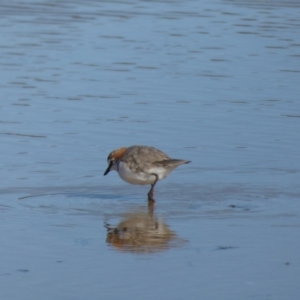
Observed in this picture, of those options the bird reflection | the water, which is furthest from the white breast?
the bird reflection

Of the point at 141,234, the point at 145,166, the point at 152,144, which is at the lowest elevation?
the point at 152,144

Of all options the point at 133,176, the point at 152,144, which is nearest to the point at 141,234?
the point at 133,176

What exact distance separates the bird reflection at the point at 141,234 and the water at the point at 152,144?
0.7 inches

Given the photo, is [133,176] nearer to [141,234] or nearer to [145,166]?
[145,166]

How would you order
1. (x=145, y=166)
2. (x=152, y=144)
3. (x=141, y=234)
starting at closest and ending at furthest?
(x=141, y=234) → (x=145, y=166) → (x=152, y=144)

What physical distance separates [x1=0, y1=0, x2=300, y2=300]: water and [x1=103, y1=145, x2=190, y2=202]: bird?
214mm

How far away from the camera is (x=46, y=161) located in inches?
460

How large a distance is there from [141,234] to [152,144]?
137 inches

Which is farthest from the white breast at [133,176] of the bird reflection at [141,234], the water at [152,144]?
the bird reflection at [141,234]

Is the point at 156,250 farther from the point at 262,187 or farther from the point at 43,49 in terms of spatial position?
the point at 43,49

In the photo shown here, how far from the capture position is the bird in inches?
409

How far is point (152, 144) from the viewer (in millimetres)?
12492

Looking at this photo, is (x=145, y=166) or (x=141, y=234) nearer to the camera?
(x=141, y=234)

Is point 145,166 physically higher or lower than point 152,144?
higher
